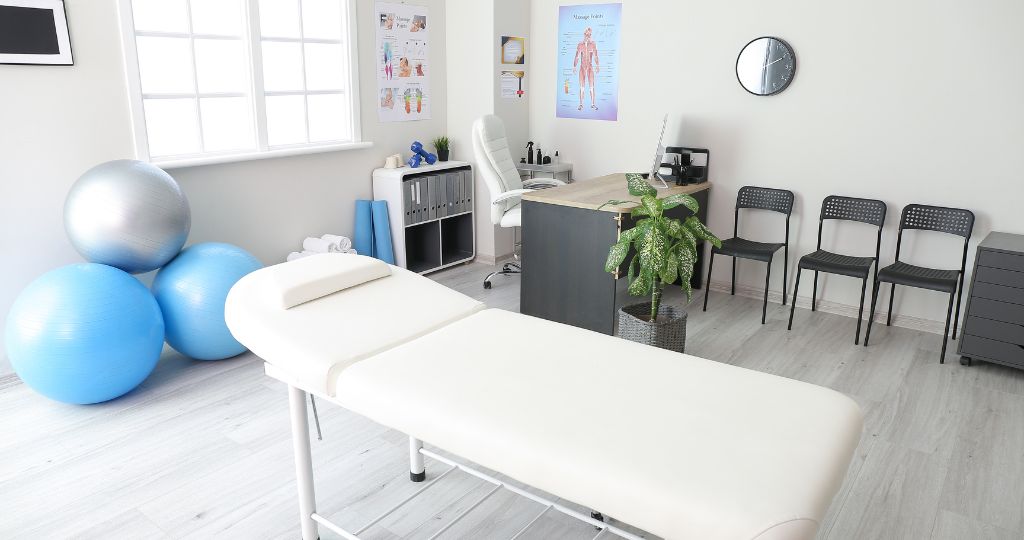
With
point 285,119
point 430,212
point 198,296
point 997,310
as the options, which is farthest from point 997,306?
point 285,119

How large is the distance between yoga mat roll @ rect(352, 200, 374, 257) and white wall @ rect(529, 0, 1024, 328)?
1717 millimetres

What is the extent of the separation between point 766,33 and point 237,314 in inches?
139

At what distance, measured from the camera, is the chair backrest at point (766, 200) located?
4.17 m

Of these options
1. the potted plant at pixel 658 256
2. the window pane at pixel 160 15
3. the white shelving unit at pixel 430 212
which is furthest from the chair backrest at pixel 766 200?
the window pane at pixel 160 15

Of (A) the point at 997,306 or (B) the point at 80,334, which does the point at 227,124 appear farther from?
(A) the point at 997,306

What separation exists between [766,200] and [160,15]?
357 cm

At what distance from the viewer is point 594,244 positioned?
3.59 metres

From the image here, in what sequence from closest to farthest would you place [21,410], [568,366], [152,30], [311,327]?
[568,366] < [311,327] < [21,410] < [152,30]

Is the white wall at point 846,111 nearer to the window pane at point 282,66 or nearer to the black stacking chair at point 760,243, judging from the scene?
the black stacking chair at point 760,243

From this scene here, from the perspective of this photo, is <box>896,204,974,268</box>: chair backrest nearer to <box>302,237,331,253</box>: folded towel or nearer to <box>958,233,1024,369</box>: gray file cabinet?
<box>958,233,1024,369</box>: gray file cabinet

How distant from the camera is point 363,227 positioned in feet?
14.9

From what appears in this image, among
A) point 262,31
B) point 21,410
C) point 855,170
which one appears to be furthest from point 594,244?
point 21,410

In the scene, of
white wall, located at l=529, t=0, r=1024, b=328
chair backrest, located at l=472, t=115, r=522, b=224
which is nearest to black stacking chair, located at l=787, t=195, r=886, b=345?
white wall, located at l=529, t=0, r=1024, b=328

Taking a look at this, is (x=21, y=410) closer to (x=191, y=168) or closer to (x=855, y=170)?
(x=191, y=168)
